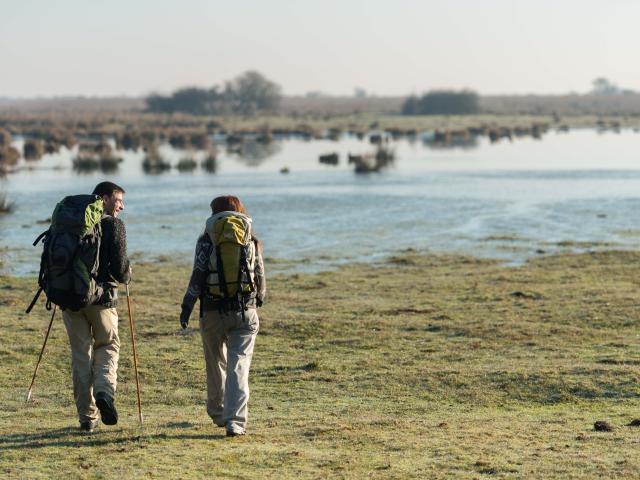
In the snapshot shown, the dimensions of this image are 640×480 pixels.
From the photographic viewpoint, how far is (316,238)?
23.5m

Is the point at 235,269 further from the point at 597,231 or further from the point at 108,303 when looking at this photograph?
the point at 597,231

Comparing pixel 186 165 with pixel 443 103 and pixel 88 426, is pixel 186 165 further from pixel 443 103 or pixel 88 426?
pixel 443 103

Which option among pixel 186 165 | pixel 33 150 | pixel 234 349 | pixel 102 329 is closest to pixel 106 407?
pixel 102 329

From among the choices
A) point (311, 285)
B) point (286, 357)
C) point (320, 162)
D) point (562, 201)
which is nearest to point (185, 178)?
point (320, 162)

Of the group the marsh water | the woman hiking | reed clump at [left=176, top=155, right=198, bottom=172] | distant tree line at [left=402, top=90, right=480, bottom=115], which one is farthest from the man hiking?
distant tree line at [left=402, top=90, right=480, bottom=115]

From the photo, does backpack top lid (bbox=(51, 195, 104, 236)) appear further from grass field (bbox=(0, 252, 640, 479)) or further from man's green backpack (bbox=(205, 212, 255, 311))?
grass field (bbox=(0, 252, 640, 479))

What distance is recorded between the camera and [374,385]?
34.7 ft

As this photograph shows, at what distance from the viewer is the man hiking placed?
26.9 feet

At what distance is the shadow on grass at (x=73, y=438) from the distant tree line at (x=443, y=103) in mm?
96854

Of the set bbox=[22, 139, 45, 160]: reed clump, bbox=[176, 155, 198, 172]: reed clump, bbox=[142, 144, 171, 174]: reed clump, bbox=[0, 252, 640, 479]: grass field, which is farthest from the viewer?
bbox=[22, 139, 45, 160]: reed clump

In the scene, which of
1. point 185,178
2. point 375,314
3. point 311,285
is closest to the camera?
point 375,314

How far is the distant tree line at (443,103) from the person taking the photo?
343 feet

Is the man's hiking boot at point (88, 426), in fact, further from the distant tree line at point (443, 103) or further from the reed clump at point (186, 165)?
the distant tree line at point (443, 103)

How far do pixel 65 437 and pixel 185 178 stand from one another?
31.5 m
